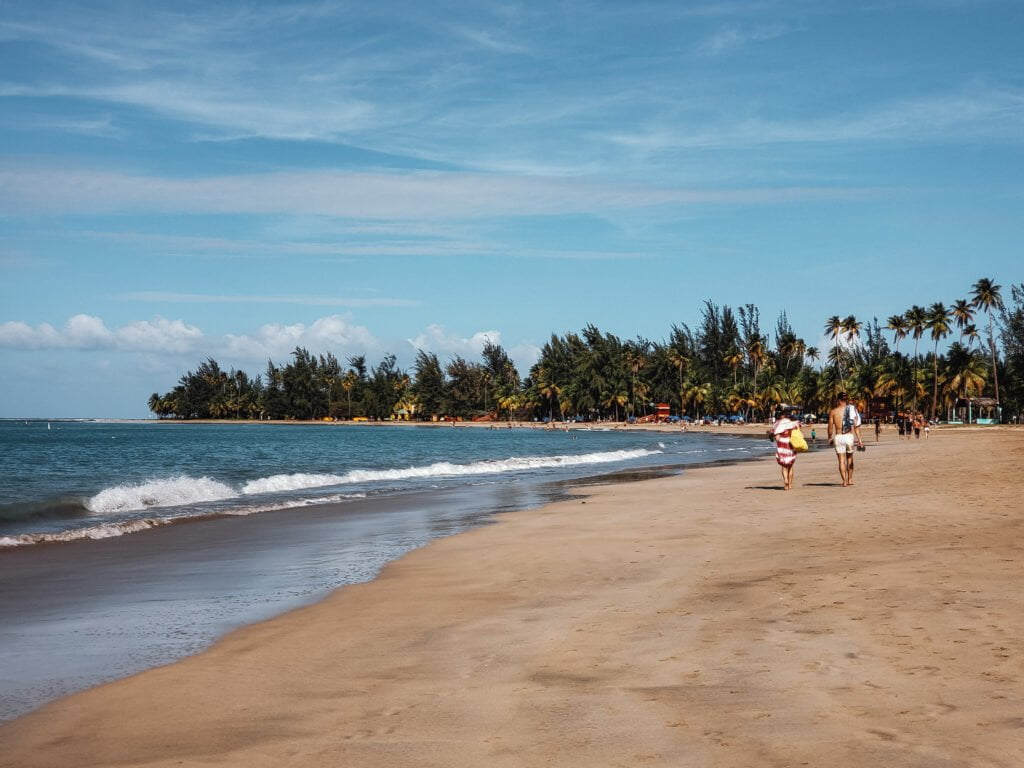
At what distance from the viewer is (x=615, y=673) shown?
6.05 meters

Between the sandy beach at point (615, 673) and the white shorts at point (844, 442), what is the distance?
9.01 meters

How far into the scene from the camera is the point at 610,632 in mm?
7266

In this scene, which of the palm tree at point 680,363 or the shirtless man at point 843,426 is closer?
the shirtless man at point 843,426

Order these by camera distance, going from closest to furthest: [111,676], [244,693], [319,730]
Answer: [319,730]
[244,693]
[111,676]

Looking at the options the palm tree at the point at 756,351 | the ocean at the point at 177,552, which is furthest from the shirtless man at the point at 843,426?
the palm tree at the point at 756,351

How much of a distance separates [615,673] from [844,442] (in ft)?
52.2

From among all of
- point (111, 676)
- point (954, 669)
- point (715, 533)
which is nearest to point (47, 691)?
point (111, 676)

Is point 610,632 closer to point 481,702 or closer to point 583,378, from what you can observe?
point 481,702

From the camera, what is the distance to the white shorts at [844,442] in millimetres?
20469

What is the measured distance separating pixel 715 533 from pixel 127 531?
35.3 feet

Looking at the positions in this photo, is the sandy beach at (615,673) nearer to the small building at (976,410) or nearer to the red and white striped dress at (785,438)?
the red and white striped dress at (785,438)

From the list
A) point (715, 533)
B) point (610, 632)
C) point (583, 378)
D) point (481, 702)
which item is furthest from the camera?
point (583, 378)

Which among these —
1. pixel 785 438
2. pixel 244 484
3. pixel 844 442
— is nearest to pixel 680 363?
pixel 244 484

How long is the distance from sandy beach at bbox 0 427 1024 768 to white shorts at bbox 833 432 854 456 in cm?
901
